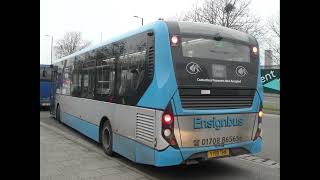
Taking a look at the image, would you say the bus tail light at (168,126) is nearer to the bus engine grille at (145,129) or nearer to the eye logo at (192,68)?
the bus engine grille at (145,129)

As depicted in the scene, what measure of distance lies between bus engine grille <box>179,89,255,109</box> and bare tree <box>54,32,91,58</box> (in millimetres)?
59035

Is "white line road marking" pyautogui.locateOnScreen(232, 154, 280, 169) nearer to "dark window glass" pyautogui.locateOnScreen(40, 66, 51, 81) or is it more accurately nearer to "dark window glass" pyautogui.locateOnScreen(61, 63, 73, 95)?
"dark window glass" pyautogui.locateOnScreen(61, 63, 73, 95)

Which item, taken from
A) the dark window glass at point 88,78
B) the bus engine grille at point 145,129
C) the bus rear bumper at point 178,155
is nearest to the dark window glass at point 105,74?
the dark window glass at point 88,78

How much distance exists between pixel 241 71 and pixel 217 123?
120 centimetres

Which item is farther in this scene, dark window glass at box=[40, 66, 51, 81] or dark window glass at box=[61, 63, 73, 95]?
dark window glass at box=[40, 66, 51, 81]

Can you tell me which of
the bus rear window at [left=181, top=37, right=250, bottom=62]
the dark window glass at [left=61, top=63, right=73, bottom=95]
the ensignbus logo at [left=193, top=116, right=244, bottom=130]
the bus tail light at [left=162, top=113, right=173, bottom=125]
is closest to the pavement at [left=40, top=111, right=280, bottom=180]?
the ensignbus logo at [left=193, top=116, right=244, bottom=130]

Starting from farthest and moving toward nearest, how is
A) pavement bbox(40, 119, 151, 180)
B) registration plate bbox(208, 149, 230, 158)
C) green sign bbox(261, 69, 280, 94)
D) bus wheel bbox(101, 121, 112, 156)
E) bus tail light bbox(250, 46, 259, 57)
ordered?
1. green sign bbox(261, 69, 280, 94)
2. bus wheel bbox(101, 121, 112, 156)
3. bus tail light bbox(250, 46, 259, 57)
4. pavement bbox(40, 119, 151, 180)
5. registration plate bbox(208, 149, 230, 158)

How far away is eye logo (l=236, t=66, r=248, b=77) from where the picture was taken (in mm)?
7313

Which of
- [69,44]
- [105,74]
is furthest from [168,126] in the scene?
[69,44]

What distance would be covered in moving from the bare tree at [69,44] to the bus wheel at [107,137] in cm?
5662

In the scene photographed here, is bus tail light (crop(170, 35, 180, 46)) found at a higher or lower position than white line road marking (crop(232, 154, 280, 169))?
higher

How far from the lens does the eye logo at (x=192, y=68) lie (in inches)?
264

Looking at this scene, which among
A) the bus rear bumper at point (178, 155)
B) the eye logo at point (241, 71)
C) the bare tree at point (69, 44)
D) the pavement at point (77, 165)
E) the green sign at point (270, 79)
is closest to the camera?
the bus rear bumper at point (178, 155)

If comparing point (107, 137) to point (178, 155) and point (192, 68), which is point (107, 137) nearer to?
point (178, 155)
